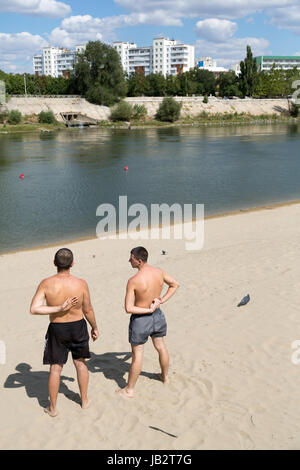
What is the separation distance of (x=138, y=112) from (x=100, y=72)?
45.4ft

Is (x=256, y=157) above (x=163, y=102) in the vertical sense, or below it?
below

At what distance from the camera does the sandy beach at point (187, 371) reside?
549 centimetres

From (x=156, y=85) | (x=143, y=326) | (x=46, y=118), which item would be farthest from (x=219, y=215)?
(x=156, y=85)

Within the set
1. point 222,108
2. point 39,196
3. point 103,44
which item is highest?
point 103,44

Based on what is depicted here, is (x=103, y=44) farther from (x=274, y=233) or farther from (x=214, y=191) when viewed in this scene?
(x=274, y=233)

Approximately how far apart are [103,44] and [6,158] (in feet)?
225

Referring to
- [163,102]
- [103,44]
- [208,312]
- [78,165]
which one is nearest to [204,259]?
[208,312]

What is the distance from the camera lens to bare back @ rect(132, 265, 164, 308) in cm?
579

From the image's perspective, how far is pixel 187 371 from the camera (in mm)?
6844

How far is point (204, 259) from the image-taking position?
42.3 feet

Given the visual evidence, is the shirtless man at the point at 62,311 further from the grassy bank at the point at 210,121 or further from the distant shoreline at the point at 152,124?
the grassy bank at the point at 210,121

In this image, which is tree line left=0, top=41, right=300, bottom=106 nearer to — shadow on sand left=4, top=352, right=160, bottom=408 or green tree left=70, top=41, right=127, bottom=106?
green tree left=70, top=41, right=127, bottom=106

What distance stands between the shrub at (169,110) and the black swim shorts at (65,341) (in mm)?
102416

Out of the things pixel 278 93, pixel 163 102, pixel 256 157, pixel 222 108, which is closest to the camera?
pixel 256 157
